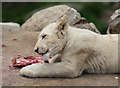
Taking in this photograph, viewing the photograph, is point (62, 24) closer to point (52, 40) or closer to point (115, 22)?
point (52, 40)

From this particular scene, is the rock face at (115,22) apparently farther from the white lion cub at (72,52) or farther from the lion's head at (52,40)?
the lion's head at (52,40)

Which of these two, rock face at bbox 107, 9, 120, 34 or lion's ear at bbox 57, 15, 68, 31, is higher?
lion's ear at bbox 57, 15, 68, 31

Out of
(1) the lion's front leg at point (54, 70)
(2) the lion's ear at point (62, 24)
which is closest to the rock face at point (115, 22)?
(2) the lion's ear at point (62, 24)

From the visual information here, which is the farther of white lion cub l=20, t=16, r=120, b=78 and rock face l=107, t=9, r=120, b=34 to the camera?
rock face l=107, t=9, r=120, b=34

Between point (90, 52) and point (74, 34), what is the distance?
0.49 m

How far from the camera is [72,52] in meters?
5.56

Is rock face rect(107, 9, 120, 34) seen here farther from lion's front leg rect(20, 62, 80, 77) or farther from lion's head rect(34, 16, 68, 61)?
lion's front leg rect(20, 62, 80, 77)

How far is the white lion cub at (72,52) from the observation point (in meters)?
5.39

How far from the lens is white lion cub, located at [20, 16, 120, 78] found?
17.7 ft

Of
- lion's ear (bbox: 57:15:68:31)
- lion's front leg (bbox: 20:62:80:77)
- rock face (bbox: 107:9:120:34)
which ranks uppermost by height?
lion's ear (bbox: 57:15:68:31)

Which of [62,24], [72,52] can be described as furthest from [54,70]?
[62,24]

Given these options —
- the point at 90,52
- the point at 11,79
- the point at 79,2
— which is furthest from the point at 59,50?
the point at 79,2

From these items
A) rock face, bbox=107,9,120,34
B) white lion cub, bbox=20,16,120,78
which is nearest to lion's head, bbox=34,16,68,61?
white lion cub, bbox=20,16,120,78

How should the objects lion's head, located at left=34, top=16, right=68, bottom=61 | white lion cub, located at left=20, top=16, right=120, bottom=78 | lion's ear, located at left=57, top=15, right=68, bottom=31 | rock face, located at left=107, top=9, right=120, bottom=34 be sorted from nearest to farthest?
lion's head, located at left=34, top=16, right=68, bottom=61 < white lion cub, located at left=20, top=16, right=120, bottom=78 < lion's ear, located at left=57, top=15, right=68, bottom=31 < rock face, located at left=107, top=9, right=120, bottom=34
